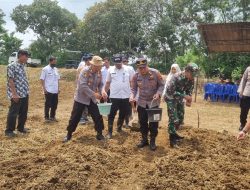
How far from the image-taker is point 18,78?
783 centimetres

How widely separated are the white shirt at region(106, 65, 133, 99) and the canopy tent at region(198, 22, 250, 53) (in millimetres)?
4761

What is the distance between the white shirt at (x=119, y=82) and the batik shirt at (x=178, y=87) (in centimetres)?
123

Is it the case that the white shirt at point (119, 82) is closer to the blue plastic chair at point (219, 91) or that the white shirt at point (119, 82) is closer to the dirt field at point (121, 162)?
the dirt field at point (121, 162)

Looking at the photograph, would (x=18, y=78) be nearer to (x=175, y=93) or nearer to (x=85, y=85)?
(x=85, y=85)

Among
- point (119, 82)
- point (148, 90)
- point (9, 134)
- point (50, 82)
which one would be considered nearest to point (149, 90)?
point (148, 90)

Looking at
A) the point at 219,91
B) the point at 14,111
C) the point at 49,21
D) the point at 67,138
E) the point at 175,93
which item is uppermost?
the point at 49,21

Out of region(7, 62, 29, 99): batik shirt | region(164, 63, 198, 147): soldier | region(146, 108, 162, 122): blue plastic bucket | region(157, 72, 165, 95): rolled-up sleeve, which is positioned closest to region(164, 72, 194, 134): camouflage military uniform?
region(164, 63, 198, 147): soldier

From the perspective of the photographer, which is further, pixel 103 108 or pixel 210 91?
pixel 210 91

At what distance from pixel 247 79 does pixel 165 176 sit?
15.0ft

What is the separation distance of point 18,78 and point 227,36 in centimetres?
717

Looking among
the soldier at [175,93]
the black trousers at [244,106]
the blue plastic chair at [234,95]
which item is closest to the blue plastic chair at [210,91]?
the blue plastic chair at [234,95]

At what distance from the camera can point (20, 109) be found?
26.5 feet

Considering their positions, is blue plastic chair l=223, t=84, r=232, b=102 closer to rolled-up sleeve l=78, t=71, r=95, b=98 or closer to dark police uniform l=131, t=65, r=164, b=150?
dark police uniform l=131, t=65, r=164, b=150

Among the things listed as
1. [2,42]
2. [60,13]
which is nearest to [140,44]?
[60,13]
